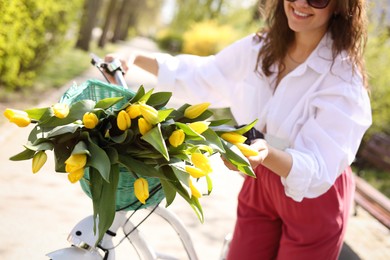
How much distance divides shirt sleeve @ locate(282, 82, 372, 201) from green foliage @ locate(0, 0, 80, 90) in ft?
14.2

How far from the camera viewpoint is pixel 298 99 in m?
2.13

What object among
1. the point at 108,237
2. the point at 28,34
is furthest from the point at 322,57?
the point at 28,34

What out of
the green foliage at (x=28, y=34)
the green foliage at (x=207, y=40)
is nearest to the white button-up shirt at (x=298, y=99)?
the green foliage at (x=28, y=34)

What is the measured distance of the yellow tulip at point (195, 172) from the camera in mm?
1326

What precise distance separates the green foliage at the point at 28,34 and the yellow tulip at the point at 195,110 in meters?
4.47

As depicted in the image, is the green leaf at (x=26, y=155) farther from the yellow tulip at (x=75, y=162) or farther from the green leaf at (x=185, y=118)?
the green leaf at (x=185, y=118)

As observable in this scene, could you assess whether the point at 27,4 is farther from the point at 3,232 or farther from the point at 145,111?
the point at 145,111

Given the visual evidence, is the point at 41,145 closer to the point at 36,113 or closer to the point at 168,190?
the point at 36,113

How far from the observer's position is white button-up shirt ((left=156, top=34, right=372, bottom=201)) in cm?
192

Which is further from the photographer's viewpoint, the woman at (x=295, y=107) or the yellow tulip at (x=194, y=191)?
the woman at (x=295, y=107)

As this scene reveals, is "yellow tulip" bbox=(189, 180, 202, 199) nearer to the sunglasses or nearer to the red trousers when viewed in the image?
the red trousers

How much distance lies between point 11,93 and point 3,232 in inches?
168

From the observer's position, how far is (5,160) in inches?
188

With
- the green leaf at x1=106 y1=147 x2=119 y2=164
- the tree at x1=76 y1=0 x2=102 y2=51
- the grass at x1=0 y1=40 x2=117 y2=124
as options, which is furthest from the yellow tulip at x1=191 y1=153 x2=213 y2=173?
the tree at x1=76 y1=0 x2=102 y2=51
